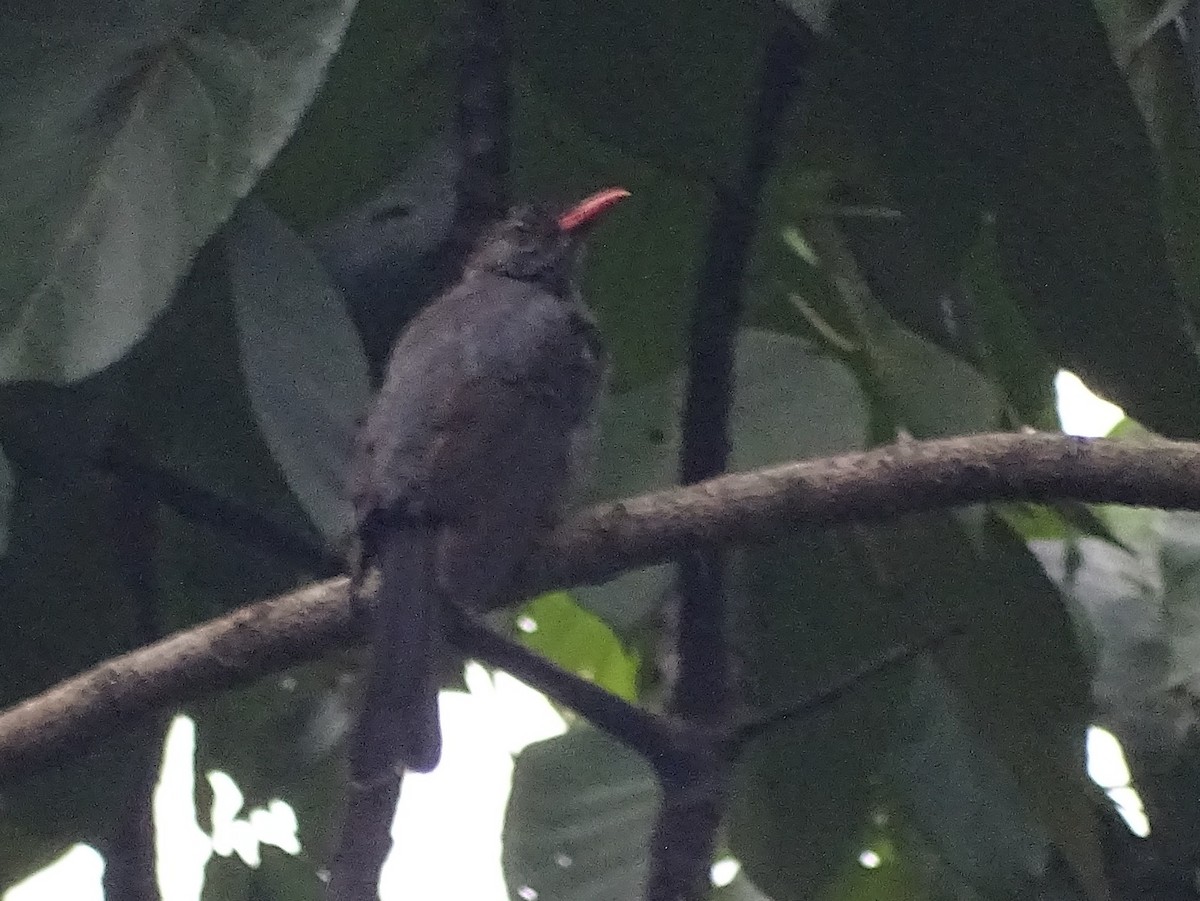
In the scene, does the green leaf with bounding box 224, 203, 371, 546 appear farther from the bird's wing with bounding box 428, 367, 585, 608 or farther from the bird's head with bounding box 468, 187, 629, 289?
the bird's head with bounding box 468, 187, 629, 289

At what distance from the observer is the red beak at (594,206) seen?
7.09ft

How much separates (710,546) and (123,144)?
2.39 ft

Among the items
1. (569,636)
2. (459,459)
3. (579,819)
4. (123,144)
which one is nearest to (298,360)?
(123,144)

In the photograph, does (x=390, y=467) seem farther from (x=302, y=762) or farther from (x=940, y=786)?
(x=940, y=786)

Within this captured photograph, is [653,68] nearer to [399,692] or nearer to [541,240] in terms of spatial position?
[399,692]

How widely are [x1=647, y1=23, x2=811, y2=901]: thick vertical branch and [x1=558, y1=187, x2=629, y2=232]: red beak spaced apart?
0.93ft

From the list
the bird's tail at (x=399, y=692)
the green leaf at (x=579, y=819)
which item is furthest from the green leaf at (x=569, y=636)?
the bird's tail at (x=399, y=692)

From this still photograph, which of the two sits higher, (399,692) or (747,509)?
(747,509)

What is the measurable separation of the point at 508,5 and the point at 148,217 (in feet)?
1.66

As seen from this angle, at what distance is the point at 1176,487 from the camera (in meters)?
1.68

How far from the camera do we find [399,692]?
1823mm

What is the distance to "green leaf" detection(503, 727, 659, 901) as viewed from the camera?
84.7 inches

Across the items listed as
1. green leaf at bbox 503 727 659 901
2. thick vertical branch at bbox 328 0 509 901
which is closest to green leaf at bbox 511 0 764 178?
thick vertical branch at bbox 328 0 509 901

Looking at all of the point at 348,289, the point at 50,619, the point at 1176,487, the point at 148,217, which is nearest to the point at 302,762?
the point at 50,619
